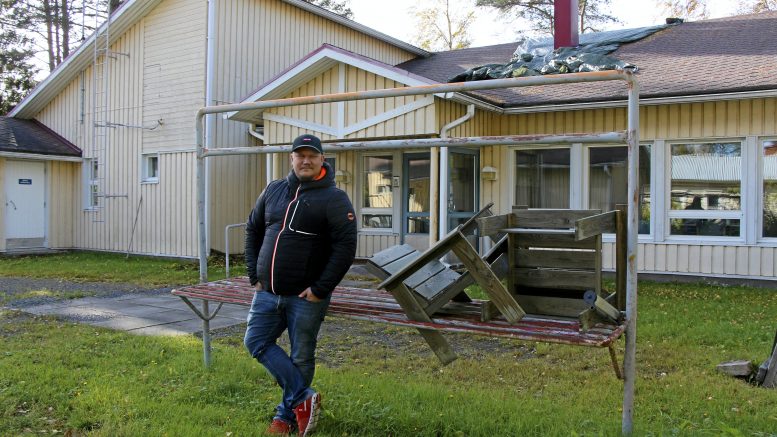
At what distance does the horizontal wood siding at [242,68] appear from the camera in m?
15.2

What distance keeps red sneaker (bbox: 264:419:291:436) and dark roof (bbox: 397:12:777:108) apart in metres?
8.14

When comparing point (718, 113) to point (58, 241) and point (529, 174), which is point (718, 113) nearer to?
point (529, 174)

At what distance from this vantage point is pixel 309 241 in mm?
4258

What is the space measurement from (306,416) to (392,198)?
10061 millimetres

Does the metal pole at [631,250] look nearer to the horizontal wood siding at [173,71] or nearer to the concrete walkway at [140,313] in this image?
the concrete walkway at [140,313]

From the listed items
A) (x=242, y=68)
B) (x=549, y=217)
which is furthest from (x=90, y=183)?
(x=549, y=217)

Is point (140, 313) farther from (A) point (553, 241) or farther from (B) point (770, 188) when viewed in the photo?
(B) point (770, 188)

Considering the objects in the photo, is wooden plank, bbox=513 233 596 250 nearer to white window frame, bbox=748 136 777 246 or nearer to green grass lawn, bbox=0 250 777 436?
green grass lawn, bbox=0 250 777 436

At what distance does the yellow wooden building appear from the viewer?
11023 mm

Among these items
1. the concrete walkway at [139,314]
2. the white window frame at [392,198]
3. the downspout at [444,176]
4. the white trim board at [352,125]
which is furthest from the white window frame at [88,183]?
the downspout at [444,176]

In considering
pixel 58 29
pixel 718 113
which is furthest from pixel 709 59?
pixel 58 29

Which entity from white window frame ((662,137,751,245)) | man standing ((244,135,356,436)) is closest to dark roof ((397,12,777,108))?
white window frame ((662,137,751,245))

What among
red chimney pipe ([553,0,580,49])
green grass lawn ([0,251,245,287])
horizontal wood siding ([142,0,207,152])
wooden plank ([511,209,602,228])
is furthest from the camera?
horizontal wood siding ([142,0,207,152])

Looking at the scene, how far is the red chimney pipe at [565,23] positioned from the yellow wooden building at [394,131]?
3.77 feet
